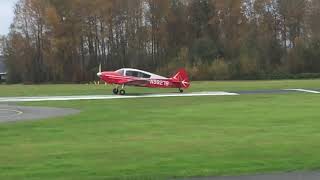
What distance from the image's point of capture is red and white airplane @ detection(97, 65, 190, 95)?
163 feet

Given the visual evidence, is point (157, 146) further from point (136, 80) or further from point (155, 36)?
point (155, 36)

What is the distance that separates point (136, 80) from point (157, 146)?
118ft

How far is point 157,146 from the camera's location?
14195 mm

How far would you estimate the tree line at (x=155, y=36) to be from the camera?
100 meters

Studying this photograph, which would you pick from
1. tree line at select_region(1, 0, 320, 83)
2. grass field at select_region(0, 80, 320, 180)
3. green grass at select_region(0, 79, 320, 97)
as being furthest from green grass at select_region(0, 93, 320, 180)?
tree line at select_region(1, 0, 320, 83)

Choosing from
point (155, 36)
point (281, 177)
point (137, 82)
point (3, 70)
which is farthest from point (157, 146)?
point (3, 70)

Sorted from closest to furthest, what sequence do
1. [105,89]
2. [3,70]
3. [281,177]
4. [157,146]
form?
[281,177], [157,146], [105,89], [3,70]

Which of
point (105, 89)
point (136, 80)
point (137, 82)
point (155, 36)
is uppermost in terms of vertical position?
point (155, 36)

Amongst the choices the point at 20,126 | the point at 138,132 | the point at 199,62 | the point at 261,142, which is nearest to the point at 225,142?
the point at 261,142

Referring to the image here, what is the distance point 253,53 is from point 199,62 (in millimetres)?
9534

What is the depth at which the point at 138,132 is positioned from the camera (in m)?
18.2

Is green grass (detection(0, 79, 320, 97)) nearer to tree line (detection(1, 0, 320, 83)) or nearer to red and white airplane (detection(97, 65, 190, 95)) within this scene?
red and white airplane (detection(97, 65, 190, 95))

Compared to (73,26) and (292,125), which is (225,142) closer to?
(292,125)

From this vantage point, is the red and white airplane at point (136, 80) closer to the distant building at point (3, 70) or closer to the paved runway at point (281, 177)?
the paved runway at point (281, 177)
